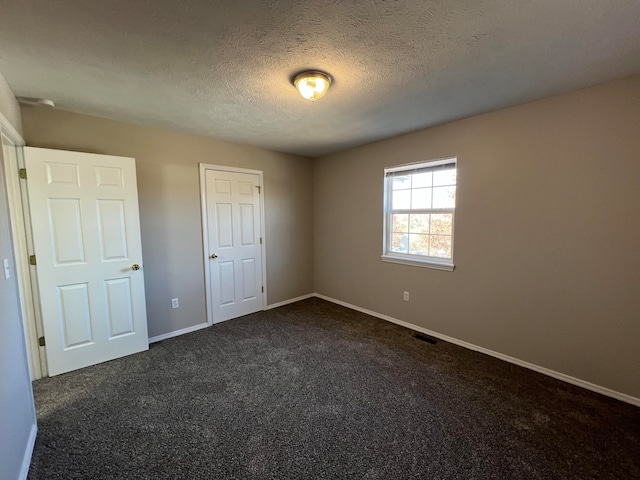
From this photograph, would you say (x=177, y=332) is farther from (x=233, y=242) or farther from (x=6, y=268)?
(x=6, y=268)

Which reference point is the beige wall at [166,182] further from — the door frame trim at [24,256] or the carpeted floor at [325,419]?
the carpeted floor at [325,419]

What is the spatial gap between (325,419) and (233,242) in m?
2.49

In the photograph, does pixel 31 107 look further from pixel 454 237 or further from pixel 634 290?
pixel 634 290

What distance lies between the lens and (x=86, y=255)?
97.8 inches

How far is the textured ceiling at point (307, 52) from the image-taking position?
129 centimetres

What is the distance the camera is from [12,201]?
2152 millimetres

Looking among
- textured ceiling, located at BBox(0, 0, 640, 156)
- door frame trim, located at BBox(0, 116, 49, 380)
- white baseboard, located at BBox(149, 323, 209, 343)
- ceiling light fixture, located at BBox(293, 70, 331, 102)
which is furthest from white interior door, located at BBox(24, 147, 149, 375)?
ceiling light fixture, located at BBox(293, 70, 331, 102)

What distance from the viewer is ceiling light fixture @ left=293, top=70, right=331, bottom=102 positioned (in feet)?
5.95

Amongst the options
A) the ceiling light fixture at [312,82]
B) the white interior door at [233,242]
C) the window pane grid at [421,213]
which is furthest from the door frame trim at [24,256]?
the window pane grid at [421,213]

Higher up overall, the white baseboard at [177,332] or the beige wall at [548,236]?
the beige wall at [548,236]

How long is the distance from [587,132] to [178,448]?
12.0 feet

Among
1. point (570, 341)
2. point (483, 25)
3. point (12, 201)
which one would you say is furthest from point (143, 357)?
point (570, 341)

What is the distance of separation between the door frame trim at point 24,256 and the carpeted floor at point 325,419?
257 mm

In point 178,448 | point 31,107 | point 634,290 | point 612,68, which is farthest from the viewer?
point 31,107
